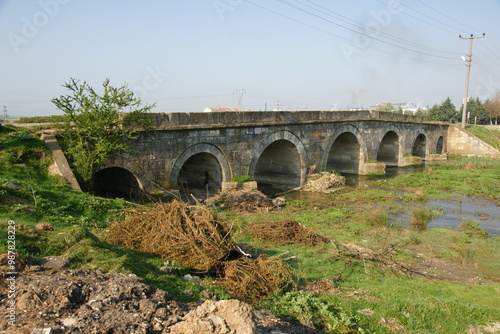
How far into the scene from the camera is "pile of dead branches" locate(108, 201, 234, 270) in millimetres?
6281

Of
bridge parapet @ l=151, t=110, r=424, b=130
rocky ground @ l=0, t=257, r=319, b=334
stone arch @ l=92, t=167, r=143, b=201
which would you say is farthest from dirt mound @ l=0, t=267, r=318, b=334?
bridge parapet @ l=151, t=110, r=424, b=130

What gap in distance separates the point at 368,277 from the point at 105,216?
520 cm

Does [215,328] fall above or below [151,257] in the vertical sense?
above

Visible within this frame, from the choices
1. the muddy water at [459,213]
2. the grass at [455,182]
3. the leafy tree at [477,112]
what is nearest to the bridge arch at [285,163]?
the grass at [455,182]

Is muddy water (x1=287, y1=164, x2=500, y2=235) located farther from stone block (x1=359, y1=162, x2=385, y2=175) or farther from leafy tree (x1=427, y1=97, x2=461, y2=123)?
leafy tree (x1=427, y1=97, x2=461, y2=123)

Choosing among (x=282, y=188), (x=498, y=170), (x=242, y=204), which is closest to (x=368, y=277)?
(x=242, y=204)

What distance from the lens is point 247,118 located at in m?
16.1

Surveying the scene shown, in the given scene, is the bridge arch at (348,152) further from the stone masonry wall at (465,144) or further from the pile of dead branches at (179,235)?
the pile of dead branches at (179,235)

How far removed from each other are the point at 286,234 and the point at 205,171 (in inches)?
279

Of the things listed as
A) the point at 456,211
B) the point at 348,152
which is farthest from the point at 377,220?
the point at 348,152

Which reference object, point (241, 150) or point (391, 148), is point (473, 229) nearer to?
point (241, 150)

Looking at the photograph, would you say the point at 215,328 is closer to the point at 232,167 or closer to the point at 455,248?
the point at 455,248

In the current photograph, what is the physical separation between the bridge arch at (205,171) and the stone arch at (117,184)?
91.2 inches

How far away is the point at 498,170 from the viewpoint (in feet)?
81.7
